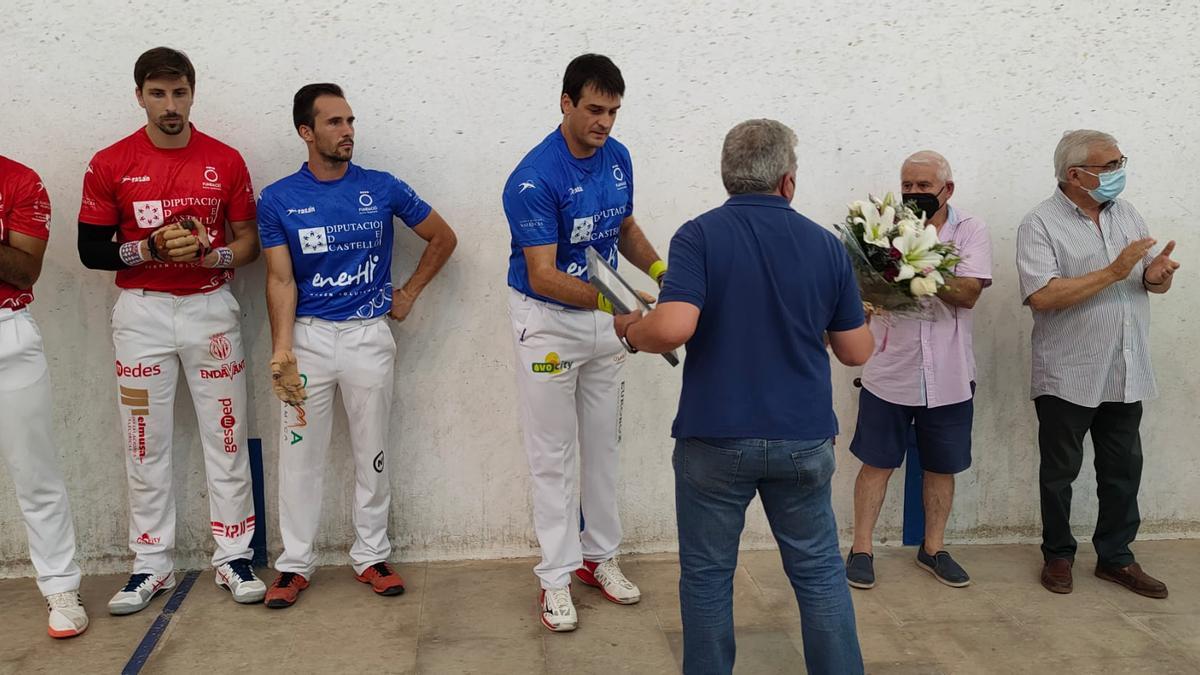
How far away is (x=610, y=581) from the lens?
4.11 m

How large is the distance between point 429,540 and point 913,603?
6.16ft

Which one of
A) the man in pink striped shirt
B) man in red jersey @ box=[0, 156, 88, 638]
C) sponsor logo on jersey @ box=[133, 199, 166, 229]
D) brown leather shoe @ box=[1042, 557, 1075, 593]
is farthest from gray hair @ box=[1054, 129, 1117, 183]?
man in red jersey @ box=[0, 156, 88, 638]

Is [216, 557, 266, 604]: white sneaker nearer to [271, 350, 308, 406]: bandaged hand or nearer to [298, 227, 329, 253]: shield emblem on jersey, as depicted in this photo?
[271, 350, 308, 406]: bandaged hand

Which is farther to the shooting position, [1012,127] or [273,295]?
[1012,127]

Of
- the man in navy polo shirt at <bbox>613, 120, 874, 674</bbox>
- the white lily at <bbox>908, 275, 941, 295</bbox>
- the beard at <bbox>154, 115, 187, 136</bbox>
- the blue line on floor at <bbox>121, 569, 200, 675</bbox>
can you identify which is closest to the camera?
the man in navy polo shirt at <bbox>613, 120, 874, 674</bbox>

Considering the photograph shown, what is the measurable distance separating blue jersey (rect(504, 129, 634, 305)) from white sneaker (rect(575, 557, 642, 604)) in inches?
40.6

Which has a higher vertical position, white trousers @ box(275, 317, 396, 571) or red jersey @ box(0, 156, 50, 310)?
red jersey @ box(0, 156, 50, 310)

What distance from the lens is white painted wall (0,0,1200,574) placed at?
162 inches

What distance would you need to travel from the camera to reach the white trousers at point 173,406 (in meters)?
3.96

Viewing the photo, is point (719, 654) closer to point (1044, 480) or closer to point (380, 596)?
point (380, 596)

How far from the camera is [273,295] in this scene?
393 centimetres

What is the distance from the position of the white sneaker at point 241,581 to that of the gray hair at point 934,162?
2813mm

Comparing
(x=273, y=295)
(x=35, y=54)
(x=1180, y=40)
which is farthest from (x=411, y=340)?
(x=1180, y=40)

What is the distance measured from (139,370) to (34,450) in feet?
1.40
